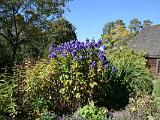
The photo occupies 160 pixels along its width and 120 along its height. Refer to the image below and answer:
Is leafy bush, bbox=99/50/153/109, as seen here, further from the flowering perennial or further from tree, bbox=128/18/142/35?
tree, bbox=128/18/142/35

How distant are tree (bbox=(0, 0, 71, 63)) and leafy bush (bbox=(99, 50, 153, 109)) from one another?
28559 millimetres

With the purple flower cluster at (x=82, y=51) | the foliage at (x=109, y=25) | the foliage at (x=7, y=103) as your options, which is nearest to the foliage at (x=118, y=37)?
the foliage at (x=109, y=25)

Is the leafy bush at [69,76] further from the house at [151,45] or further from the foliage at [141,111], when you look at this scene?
the house at [151,45]

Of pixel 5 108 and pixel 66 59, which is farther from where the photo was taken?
pixel 66 59

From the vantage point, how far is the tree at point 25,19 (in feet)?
128

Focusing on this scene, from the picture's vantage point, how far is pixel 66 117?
7.76 meters

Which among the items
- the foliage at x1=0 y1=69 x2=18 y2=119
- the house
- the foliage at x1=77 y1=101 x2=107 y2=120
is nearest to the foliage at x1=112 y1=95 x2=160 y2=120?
the foliage at x1=77 y1=101 x2=107 y2=120

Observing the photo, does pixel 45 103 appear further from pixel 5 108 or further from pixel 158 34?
pixel 158 34

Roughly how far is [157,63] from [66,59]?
98.6 feet

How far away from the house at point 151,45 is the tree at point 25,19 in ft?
28.2

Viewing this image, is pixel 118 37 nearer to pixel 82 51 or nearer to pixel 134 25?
pixel 134 25

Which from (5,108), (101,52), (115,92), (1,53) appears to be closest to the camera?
(5,108)

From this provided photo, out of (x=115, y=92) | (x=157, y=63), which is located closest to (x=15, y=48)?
(x=157, y=63)

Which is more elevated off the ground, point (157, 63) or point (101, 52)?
point (157, 63)
